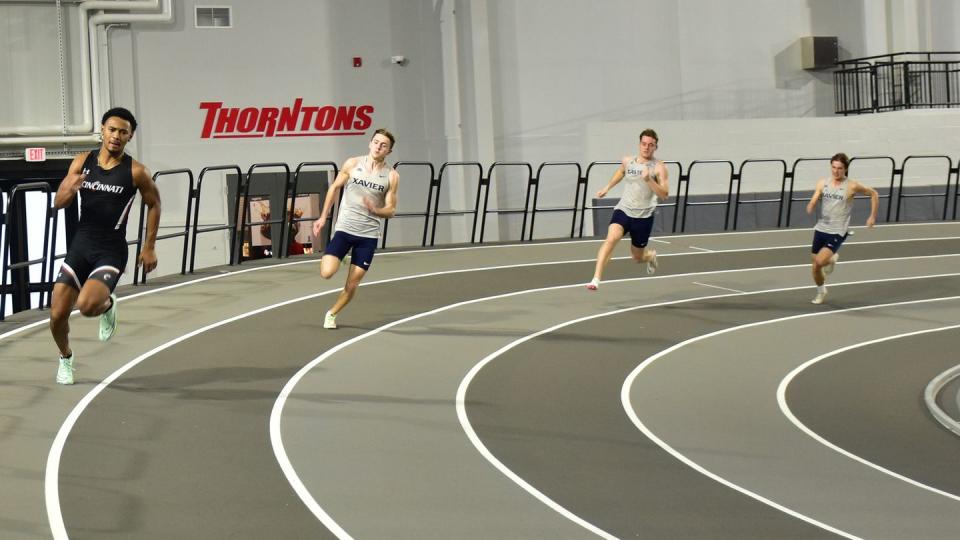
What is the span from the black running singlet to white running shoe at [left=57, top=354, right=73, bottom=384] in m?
1.06

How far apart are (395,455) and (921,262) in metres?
11.8

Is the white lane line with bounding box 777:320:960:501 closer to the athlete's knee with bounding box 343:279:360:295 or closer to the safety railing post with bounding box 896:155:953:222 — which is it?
the athlete's knee with bounding box 343:279:360:295

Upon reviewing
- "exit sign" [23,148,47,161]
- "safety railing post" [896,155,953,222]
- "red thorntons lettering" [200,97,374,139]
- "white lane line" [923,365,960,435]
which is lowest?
"white lane line" [923,365,960,435]

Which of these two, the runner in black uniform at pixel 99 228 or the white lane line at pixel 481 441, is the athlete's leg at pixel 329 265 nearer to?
the white lane line at pixel 481 441

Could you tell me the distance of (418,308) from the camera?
12.6 m

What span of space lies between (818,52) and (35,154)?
15.8 metres

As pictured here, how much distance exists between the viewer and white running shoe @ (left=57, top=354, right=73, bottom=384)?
870cm

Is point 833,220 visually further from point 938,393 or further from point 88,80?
point 88,80

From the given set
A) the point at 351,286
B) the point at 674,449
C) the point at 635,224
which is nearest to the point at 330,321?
the point at 351,286

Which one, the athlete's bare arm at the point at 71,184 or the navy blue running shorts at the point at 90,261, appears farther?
the navy blue running shorts at the point at 90,261

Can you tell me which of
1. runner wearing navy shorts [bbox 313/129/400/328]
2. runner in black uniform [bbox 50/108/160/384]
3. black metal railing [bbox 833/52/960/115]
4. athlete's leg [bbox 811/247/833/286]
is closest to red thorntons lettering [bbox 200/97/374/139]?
black metal railing [bbox 833/52/960/115]

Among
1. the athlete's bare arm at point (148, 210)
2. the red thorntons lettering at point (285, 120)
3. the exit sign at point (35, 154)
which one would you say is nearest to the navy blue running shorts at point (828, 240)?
the athlete's bare arm at point (148, 210)

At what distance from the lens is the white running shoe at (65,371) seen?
28.6 ft

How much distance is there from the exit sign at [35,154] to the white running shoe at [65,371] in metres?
14.1
